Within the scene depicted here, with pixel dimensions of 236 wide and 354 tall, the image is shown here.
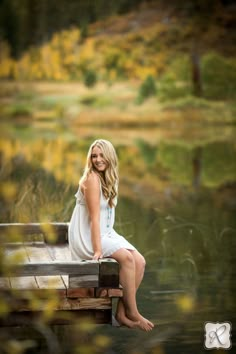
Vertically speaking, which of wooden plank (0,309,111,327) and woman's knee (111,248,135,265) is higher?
woman's knee (111,248,135,265)

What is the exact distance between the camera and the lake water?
232 inches

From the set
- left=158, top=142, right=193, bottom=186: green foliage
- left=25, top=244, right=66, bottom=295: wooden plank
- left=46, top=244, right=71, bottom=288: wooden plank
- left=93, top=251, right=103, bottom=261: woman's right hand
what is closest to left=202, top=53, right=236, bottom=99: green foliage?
left=158, top=142, right=193, bottom=186: green foliage

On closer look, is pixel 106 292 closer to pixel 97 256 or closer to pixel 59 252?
pixel 97 256

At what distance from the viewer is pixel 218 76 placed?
4312 centimetres

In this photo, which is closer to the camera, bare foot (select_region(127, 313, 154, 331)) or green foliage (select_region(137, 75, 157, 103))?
bare foot (select_region(127, 313, 154, 331))

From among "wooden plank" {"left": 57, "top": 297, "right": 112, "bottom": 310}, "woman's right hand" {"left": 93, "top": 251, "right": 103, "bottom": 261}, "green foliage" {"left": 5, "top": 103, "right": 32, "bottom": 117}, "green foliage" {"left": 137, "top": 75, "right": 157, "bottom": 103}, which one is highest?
"woman's right hand" {"left": 93, "top": 251, "right": 103, "bottom": 261}

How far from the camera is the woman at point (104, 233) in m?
5.47

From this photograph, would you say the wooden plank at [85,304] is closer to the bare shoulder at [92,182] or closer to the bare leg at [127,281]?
the bare leg at [127,281]

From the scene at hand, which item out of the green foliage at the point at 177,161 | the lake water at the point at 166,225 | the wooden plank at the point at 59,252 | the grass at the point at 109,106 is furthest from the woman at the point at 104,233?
the grass at the point at 109,106

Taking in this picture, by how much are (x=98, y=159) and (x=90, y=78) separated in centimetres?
3949

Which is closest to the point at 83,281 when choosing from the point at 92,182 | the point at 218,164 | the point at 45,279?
the point at 45,279

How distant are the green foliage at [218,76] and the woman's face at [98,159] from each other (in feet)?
120

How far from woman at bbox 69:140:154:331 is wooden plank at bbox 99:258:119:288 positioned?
7 cm

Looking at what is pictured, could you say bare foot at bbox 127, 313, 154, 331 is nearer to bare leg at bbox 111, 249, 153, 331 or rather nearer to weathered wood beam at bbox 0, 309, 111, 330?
bare leg at bbox 111, 249, 153, 331
